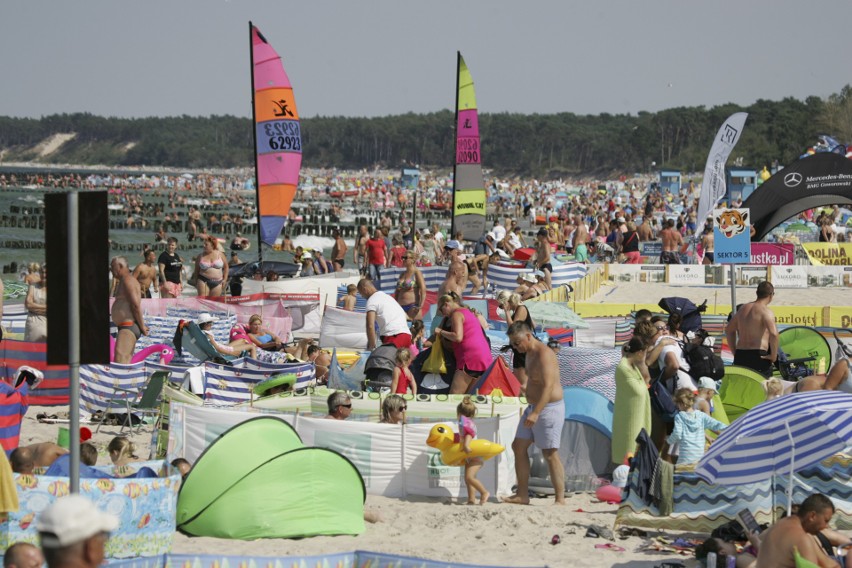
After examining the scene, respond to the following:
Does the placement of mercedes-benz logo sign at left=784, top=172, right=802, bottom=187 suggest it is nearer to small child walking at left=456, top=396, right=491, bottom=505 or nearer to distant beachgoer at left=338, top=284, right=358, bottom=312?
distant beachgoer at left=338, top=284, right=358, bottom=312

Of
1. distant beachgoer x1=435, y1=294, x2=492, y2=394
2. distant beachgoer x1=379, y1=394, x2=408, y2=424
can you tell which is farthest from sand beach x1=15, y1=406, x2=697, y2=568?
distant beachgoer x1=435, y1=294, x2=492, y2=394

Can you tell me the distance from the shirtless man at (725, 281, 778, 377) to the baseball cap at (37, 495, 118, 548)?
25.8ft

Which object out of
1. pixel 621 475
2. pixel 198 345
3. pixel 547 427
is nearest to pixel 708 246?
pixel 198 345

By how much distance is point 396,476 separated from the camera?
8.23m

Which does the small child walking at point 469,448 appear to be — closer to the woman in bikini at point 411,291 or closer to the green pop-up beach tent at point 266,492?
the green pop-up beach tent at point 266,492

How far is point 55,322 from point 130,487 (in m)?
1.98

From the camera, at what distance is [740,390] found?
982cm

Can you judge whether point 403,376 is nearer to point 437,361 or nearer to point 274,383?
point 437,361

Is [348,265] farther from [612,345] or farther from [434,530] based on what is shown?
[434,530]

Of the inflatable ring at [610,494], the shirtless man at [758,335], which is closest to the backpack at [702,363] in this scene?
the shirtless man at [758,335]

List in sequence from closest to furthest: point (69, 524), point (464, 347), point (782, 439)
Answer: point (69, 524) → point (782, 439) → point (464, 347)

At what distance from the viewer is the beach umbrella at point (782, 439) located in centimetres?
653

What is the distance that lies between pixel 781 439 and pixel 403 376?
358cm

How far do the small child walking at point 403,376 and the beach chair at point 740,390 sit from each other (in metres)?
2.69
